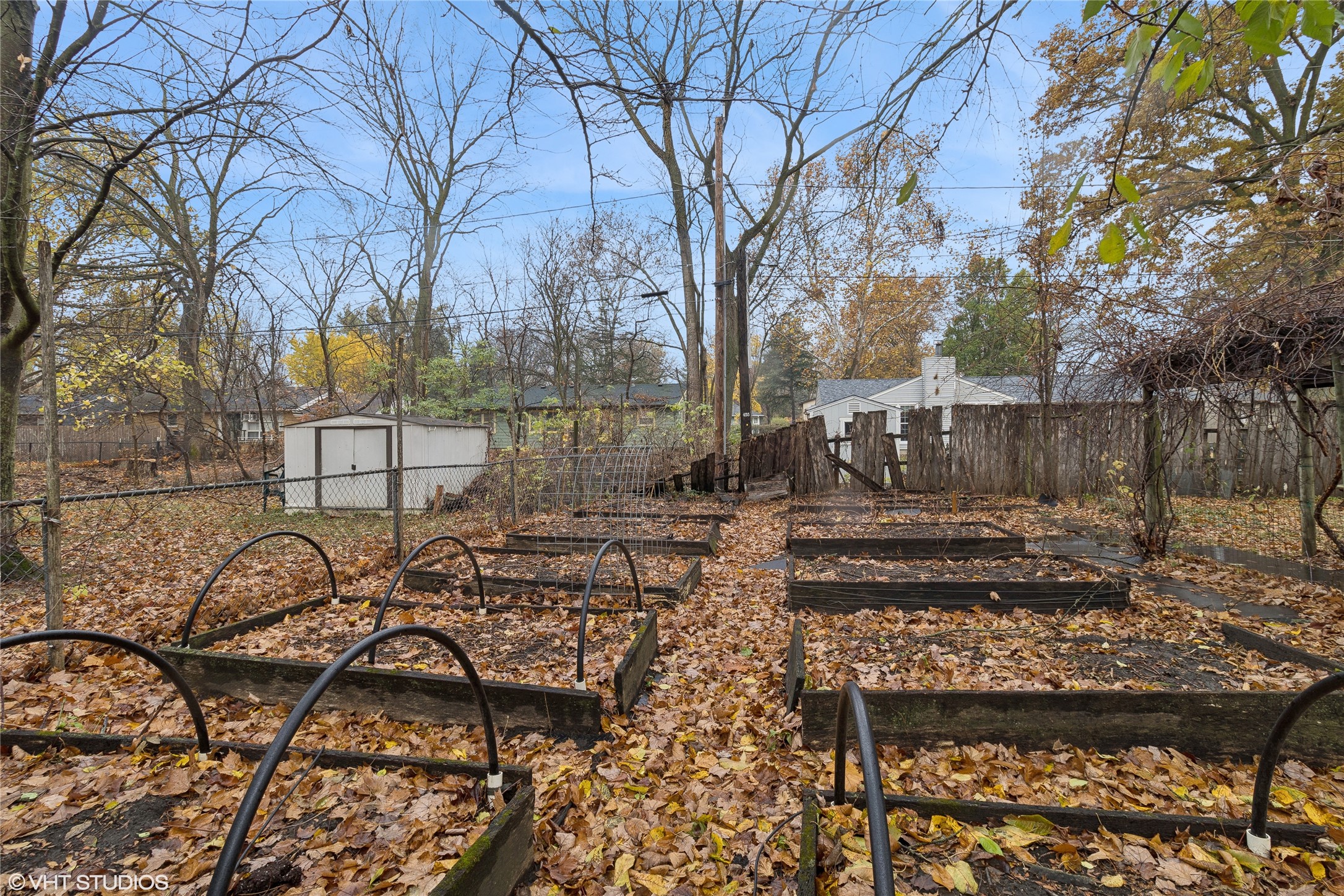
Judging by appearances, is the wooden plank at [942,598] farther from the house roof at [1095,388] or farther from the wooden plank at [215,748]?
the wooden plank at [215,748]

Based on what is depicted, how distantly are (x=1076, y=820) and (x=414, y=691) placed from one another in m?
3.50

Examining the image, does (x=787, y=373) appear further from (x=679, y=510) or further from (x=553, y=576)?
(x=553, y=576)

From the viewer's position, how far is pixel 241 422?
33188 millimetres

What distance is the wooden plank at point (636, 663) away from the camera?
372cm

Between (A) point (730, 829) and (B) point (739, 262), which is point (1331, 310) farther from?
(B) point (739, 262)

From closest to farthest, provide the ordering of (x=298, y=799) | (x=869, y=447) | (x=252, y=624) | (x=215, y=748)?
(x=298, y=799), (x=215, y=748), (x=252, y=624), (x=869, y=447)

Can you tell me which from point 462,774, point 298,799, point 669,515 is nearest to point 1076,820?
point 462,774

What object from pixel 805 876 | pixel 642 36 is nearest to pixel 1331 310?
pixel 642 36

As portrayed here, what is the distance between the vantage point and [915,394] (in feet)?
95.7

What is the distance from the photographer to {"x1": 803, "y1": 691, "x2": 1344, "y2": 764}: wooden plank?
2.97 m

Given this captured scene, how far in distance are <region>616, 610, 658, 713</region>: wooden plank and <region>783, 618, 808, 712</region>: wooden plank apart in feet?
3.27

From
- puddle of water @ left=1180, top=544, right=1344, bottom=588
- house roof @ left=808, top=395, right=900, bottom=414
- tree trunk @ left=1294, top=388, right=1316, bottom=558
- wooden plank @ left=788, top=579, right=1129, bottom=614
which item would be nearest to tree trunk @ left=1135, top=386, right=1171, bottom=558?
puddle of water @ left=1180, top=544, right=1344, bottom=588

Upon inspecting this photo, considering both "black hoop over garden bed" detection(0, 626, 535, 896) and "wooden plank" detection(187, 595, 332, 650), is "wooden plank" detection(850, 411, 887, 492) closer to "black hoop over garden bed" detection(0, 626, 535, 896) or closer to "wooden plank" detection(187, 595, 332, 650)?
"wooden plank" detection(187, 595, 332, 650)

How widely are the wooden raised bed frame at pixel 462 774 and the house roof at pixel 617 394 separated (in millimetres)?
21582
